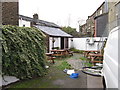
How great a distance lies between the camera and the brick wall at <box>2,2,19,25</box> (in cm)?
753

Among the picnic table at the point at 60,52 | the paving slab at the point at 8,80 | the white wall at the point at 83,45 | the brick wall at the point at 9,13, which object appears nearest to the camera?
the paving slab at the point at 8,80

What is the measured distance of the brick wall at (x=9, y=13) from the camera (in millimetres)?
7535

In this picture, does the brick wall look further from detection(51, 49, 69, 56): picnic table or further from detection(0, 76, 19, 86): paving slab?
detection(51, 49, 69, 56): picnic table

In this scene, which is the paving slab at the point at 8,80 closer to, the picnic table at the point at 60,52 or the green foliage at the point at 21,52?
the green foliage at the point at 21,52

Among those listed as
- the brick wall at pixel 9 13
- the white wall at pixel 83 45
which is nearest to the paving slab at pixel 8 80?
the brick wall at pixel 9 13

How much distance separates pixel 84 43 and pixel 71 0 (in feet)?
21.4

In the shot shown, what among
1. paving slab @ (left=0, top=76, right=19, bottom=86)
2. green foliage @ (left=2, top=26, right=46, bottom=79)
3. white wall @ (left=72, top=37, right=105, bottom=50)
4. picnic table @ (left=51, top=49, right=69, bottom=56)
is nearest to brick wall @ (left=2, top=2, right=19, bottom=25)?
green foliage @ (left=2, top=26, right=46, bottom=79)

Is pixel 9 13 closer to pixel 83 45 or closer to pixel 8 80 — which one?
pixel 8 80

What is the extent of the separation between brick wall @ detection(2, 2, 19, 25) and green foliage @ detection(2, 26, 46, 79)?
3.55m

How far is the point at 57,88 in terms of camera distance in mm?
3994

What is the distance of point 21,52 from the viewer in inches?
180

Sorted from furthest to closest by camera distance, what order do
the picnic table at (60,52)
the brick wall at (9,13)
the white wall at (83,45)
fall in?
1. the white wall at (83,45)
2. the picnic table at (60,52)
3. the brick wall at (9,13)

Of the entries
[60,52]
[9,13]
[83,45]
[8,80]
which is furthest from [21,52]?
[83,45]

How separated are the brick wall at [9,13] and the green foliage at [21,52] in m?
3.55
